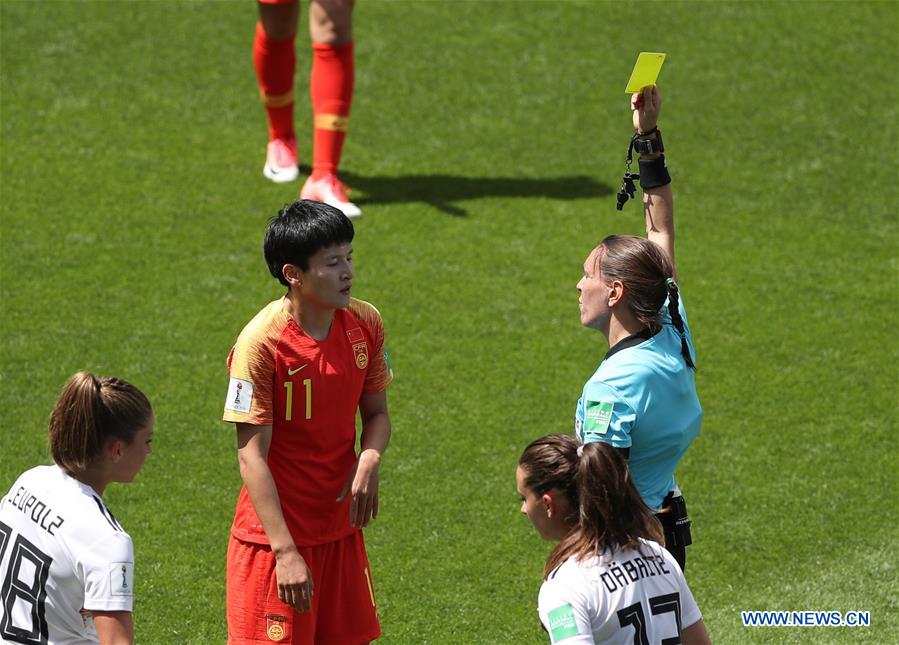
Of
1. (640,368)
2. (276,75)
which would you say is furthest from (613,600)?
(276,75)

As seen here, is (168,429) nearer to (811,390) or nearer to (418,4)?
(811,390)

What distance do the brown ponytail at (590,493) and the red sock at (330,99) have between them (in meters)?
4.69

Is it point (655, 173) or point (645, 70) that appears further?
point (655, 173)

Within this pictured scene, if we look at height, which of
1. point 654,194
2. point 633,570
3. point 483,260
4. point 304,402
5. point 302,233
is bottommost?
point 633,570

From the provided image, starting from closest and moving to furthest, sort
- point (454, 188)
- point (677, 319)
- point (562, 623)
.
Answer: point (562, 623), point (677, 319), point (454, 188)

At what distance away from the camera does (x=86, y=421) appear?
261cm

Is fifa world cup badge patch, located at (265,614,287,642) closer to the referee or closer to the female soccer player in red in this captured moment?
the female soccer player in red

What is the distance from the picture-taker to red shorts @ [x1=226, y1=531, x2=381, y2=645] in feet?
9.90

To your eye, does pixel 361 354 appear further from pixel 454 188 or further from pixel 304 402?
pixel 454 188

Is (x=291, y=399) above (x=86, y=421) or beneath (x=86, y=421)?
above

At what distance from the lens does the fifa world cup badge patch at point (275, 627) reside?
3.01 m

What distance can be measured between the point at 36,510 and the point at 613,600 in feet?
4.01

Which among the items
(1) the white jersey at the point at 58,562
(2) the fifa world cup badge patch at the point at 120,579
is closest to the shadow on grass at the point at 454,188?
(1) the white jersey at the point at 58,562

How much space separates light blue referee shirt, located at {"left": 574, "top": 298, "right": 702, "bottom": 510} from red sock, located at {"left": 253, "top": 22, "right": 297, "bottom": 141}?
4.95 m
